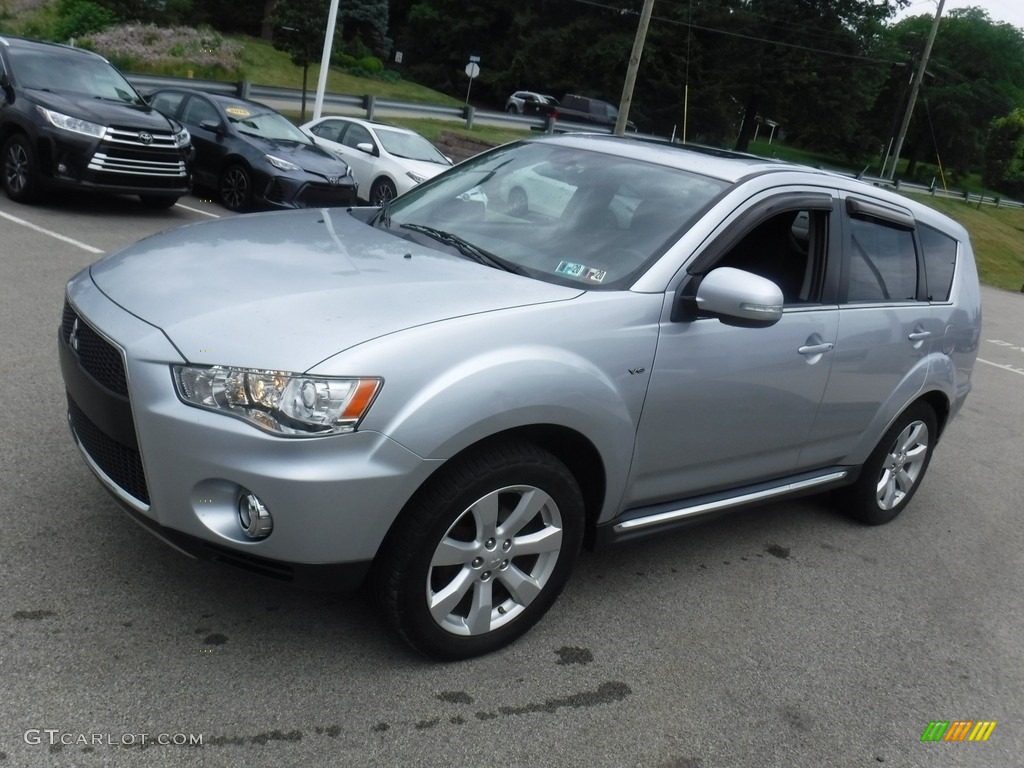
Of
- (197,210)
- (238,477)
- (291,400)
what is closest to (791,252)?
(291,400)

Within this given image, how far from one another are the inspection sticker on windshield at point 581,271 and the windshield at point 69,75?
9196 millimetres

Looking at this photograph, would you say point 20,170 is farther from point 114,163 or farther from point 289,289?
point 289,289

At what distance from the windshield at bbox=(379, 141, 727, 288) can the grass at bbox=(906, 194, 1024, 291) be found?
23.7 metres

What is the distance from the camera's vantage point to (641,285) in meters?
3.58

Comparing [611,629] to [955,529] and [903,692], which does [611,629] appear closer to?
[903,692]

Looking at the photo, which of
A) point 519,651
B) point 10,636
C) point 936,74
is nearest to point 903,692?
point 519,651

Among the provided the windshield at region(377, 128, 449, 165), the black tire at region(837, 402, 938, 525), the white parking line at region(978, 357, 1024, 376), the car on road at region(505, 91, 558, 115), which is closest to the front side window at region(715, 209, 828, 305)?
the black tire at region(837, 402, 938, 525)

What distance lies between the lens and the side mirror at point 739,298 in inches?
136

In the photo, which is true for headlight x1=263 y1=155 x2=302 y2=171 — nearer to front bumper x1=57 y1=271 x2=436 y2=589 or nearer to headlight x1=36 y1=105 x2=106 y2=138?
headlight x1=36 y1=105 x2=106 y2=138

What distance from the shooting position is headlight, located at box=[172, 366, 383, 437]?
111 inches

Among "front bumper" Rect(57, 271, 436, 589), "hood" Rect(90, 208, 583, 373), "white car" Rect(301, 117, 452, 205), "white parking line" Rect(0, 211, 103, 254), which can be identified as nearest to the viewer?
"front bumper" Rect(57, 271, 436, 589)

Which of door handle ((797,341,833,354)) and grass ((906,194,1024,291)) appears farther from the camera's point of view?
grass ((906,194,1024,291))

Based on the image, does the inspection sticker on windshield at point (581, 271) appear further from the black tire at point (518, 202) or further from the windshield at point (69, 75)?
the windshield at point (69, 75)

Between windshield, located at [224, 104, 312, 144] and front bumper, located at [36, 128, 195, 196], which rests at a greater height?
windshield, located at [224, 104, 312, 144]
